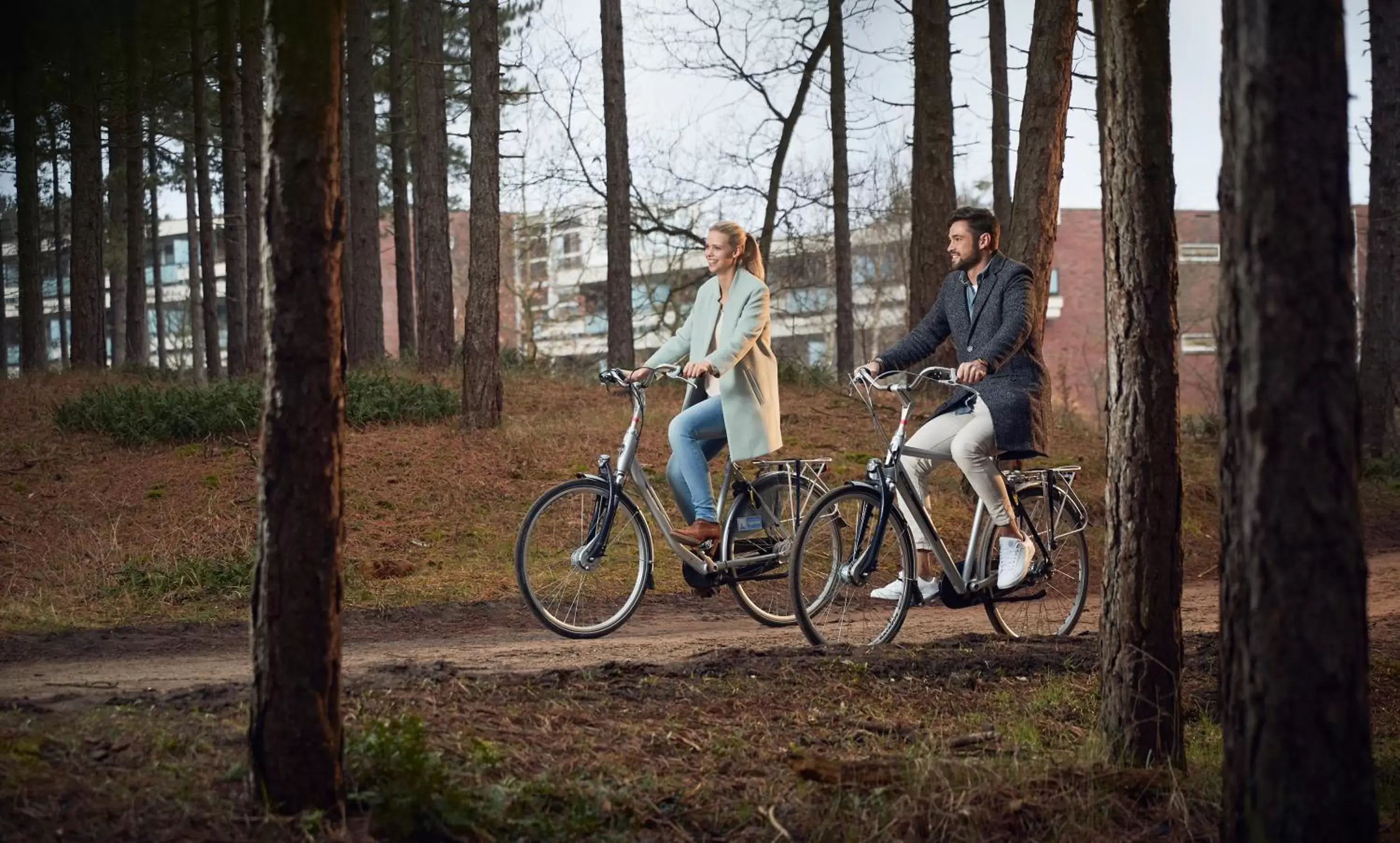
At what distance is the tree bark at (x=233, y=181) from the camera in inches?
742

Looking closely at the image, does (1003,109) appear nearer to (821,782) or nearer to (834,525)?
(834,525)

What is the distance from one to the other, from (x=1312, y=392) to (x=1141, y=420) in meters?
1.43

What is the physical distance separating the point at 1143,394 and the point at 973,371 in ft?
6.81

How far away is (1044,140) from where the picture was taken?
1312 cm

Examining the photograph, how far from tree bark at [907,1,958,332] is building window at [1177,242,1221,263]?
126 ft

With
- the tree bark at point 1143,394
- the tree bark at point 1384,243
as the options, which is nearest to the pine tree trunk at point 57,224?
the tree bark at point 1384,243

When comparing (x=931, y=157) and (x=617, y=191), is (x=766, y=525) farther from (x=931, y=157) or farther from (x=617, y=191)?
(x=617, y=191)

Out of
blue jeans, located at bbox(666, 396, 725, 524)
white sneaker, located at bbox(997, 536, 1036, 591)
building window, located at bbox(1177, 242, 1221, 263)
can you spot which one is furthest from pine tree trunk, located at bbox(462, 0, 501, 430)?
building window, located at bbox(1177, 242, 1221, 263)

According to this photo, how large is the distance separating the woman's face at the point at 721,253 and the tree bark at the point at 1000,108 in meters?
13.3

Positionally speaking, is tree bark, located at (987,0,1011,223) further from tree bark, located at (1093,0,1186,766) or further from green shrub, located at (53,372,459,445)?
tree bark, located at (1093,0,1186,766)

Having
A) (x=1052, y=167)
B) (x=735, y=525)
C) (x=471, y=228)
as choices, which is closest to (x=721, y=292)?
(x=735, y=525)

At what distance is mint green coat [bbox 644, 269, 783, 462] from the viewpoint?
26.8ft

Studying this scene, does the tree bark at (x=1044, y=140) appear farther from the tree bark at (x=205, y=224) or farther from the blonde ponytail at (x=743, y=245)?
the tree bark at (x=205, y=224)

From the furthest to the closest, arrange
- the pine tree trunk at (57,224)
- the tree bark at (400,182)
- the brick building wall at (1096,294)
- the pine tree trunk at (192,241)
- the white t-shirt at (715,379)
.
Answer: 1. the brick building wall at (1096,294)
2. the pine tree trunk at (192,241)
3. the pine tree trunk at (57,224)
4. the tree bark at (400,182)
5. the white t-shirt at (715,379)
